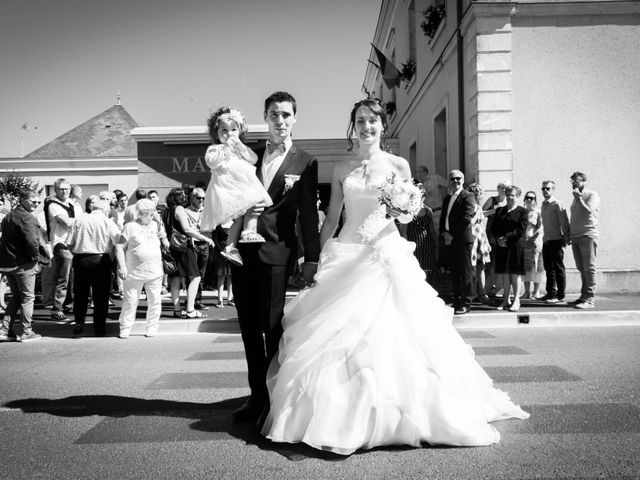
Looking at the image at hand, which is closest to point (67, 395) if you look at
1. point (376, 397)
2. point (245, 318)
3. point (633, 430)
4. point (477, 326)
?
point (245, 318)

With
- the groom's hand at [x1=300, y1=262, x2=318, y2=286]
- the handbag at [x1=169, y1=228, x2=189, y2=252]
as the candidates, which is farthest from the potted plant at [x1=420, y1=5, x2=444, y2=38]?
the groom's hand at [x1=300, y1=262, x2=318, y2=286]

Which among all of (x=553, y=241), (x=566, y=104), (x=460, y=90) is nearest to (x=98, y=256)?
(x=553, y=241)

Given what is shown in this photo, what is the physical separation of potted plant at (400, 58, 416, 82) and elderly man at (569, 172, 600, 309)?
34.7 ft

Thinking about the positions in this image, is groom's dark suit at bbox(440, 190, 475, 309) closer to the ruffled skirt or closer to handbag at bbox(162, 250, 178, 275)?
handbag at bbox(162, 250, 178, 275)

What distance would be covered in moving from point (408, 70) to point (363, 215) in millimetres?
16670

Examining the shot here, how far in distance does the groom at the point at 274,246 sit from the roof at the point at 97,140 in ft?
92.7

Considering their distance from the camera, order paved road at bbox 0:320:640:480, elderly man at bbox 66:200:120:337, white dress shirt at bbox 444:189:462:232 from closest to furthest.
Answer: paved road at bbox 0:320:640:480 → elderly man at bbox 66:200:120:337 → white dress shirt at bbox 444:189:462:232

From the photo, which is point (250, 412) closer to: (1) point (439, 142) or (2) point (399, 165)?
(2) point (399, 165)

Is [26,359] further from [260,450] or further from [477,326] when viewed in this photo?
[477,326]

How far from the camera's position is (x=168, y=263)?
8.90 metres

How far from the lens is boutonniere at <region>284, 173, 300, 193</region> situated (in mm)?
3834

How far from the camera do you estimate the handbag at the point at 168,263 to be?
889 centimetres

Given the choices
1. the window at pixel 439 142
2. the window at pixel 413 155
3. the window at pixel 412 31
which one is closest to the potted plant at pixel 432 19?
the window at pixel 439 142

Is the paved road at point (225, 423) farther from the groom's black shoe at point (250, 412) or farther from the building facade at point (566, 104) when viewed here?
the building facade at point (566, 104)
